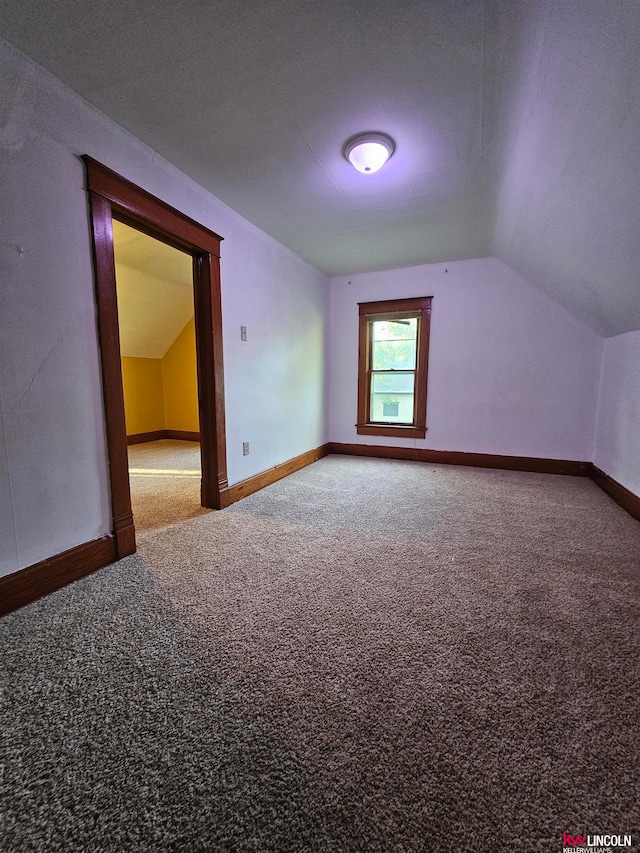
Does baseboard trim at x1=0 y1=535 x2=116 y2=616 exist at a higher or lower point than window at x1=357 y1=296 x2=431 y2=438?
lower

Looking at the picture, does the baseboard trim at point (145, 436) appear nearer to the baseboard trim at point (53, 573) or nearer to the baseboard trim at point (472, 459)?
the baseboard trim at point (472, 459)

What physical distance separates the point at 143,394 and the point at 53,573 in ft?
14.9

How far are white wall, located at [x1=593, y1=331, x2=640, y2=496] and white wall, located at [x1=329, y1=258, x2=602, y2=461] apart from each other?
0.21 m

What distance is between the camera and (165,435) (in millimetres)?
6148

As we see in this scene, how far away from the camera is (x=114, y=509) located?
200cm

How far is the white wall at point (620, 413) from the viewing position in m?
2.75

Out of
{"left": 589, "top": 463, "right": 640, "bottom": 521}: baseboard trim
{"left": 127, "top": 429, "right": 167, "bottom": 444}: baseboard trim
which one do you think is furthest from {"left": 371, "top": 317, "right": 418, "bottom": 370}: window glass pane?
{"left": 127, "top": 429, "right": 167, "bottom": 444}: baseboard trim

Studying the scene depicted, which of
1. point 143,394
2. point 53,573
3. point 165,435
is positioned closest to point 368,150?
point 53,573

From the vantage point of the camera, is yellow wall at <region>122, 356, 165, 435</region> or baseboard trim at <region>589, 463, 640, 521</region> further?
yellow wall at <region>122, 356, 165, 435</region>

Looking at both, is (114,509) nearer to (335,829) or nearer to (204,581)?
(204,581)

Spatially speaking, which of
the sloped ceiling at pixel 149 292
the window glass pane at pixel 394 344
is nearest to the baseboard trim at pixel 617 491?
the window glass pane at pixel 394 344

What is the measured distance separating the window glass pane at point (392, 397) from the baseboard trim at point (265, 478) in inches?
38.4

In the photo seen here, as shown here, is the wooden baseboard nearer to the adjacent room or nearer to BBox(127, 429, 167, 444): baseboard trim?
BBox(127, 429, 167, 444): baseboard trim

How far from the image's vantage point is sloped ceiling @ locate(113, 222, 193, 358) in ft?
13.2
